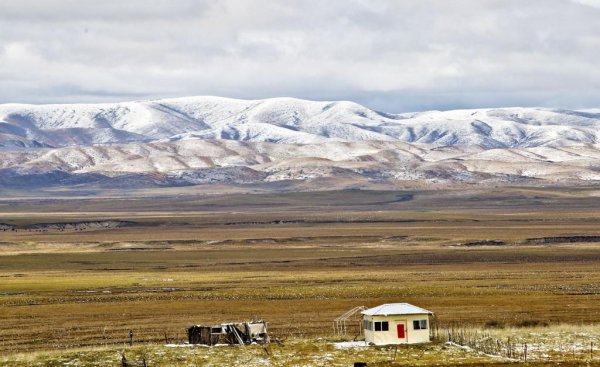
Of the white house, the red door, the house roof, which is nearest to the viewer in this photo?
the house roof

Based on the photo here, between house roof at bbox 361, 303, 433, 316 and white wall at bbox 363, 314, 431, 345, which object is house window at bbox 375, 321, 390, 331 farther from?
house roof at bbox 361, 303, 433, 316

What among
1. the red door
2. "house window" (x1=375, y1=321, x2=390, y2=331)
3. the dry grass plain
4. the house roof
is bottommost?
the dry grass plain

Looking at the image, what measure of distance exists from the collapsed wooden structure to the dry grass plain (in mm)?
4271

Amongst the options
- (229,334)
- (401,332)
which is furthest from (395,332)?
(229,334)

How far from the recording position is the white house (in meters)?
58.7

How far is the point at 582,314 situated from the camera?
2844 inches

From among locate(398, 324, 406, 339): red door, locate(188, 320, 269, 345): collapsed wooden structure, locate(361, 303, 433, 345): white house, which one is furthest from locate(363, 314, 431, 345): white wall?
locate(188, 320, 269, 345): collapsed wooden structure

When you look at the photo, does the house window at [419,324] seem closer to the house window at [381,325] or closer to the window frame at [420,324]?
the window frame at [420,324]

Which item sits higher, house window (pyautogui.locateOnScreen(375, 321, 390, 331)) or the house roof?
the house roof

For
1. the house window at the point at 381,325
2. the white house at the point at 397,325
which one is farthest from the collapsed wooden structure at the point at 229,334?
the house window at the point at 381,325

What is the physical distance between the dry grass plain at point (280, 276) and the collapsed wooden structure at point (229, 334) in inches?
168

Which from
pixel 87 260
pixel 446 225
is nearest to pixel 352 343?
pixel 87 260

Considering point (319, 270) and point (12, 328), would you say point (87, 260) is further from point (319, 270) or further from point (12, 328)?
point (12, 328)

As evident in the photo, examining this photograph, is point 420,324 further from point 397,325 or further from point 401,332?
point 397,325
